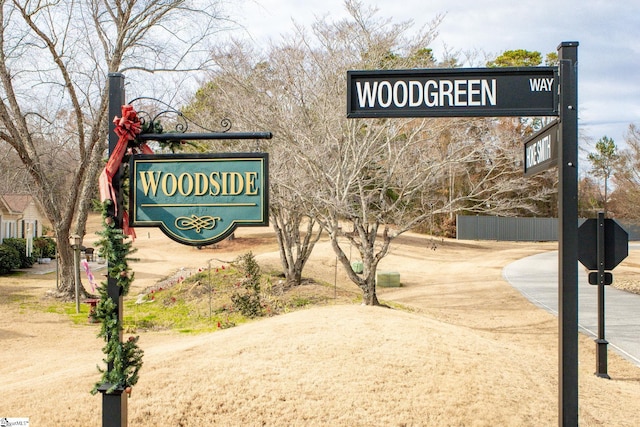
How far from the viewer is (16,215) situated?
31.6 metres

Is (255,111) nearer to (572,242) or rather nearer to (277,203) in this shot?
(277,203)

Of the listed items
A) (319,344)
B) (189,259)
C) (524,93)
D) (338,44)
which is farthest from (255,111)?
(189,259)

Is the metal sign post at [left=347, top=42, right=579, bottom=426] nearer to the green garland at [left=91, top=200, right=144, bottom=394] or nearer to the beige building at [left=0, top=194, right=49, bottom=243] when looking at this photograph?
the green garland at [left=91, top=200, right=144, bottom=394]

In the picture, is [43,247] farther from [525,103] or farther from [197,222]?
[525,103]

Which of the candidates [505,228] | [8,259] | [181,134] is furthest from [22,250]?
[505,228]

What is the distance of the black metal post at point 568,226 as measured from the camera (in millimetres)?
3498

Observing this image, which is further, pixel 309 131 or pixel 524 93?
pixel 309 131

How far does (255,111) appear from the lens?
41.2ft

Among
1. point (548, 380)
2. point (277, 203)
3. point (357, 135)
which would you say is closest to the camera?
point (548, 380)

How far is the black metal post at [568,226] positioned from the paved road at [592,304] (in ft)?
22.6

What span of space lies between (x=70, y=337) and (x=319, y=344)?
7.15 metres

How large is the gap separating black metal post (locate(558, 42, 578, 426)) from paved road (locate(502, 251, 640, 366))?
6876mm

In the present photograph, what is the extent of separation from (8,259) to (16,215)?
8206 mm

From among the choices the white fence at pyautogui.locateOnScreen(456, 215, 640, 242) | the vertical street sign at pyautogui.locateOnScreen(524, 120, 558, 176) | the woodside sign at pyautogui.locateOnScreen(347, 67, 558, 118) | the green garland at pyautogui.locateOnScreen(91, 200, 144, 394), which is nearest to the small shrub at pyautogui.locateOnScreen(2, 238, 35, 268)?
the green garland at pyautogui.locateOnScreen(91, 200, 144, 394)
